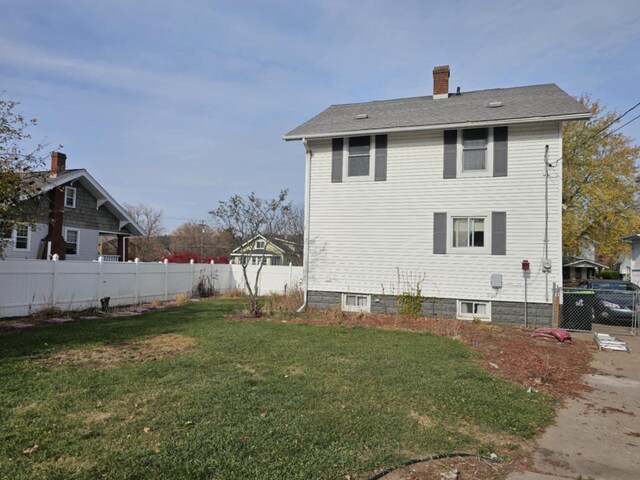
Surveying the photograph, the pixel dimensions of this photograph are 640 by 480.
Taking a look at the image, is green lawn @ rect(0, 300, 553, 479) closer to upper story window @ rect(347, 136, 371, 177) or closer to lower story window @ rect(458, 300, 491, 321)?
lower story window @ rect(458, 300, 491, 321)

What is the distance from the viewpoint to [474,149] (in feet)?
41.0

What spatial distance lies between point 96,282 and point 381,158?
10244mm

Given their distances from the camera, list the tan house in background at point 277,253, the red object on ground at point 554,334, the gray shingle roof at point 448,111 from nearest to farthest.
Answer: the red object on ground at point 554,334
the gray shingle roof at point 448,111
the tan house in background at point 277,253

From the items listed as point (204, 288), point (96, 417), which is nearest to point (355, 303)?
point (204, 288)

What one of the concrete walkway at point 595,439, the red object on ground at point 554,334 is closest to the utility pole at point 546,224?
the red object on ground at point 554,334

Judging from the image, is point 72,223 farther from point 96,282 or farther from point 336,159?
point 336,159

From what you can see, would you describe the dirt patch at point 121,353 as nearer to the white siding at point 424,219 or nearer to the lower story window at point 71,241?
the white siding at point 424,219

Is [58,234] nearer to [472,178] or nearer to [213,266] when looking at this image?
[213,266]

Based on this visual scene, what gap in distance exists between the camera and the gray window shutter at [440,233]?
495 inches

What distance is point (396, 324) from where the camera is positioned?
445 inches

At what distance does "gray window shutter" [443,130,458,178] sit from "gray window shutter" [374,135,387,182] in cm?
184

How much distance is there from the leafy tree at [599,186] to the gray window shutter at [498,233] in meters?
16.1

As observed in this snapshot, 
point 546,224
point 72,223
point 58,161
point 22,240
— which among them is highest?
point 58,161

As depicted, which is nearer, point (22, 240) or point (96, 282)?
point (96, 282)
